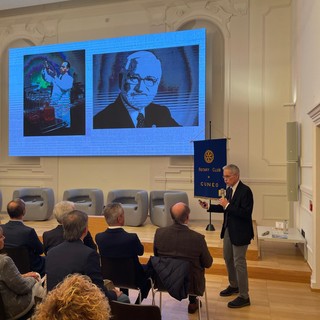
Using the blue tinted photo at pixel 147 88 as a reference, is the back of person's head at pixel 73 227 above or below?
below

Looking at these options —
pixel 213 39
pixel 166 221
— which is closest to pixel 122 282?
pixel 166 221

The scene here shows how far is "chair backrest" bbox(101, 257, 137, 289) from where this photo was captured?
109 inches

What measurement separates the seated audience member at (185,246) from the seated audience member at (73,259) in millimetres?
697

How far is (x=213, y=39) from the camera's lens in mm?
6879

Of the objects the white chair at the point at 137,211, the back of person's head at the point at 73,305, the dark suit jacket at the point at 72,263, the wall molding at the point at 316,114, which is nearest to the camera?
the back of person's head at the point at 73,305

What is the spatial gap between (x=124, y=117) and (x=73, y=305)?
631 centimetres

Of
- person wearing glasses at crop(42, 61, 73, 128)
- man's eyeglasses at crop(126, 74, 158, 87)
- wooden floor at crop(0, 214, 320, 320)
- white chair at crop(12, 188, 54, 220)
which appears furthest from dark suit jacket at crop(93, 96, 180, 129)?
wooden floor at crop(0, 214, 320, 320)

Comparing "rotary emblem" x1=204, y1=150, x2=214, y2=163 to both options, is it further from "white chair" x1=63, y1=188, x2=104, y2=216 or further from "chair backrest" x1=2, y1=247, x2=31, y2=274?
"chair backrest" x1=2, y1=247, x2=31, y2=274

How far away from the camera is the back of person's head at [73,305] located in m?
1.10

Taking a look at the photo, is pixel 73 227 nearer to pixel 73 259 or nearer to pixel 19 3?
pixel 73 259

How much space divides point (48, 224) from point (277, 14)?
6.01 meters

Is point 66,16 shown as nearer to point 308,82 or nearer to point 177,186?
point 177,186

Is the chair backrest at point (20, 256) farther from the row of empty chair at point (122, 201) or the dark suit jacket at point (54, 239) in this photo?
the row of empty chair at point (122, 201)

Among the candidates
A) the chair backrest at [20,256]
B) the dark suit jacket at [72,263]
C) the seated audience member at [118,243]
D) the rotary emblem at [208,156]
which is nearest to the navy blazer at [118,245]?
the seated audience member at [118,243]
